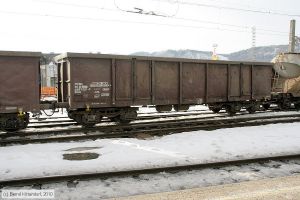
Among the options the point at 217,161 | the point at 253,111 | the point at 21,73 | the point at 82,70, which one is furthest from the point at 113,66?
the point at 253,111

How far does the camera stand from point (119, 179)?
6.57m

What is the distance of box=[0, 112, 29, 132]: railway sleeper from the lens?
11.2 metres

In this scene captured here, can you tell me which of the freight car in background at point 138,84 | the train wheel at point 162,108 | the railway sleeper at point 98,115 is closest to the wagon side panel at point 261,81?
the freight car in background at point 138,84

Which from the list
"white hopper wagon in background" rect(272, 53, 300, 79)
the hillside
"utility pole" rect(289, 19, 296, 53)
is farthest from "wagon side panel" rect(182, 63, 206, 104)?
the hillside

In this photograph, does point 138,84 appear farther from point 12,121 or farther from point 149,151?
point 149,151

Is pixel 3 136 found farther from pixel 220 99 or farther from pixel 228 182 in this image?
pixel 220 99

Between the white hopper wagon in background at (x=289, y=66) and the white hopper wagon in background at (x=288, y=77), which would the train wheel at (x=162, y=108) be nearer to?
the white hopper wagon in background at (x=288, y=77)

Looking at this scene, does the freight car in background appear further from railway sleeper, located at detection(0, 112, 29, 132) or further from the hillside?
the hillside

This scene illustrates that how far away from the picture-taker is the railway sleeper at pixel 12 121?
1116 centimetres

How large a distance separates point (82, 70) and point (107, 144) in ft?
12.1

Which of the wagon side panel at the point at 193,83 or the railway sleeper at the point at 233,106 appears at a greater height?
the wagon side panel at the point at 193,83

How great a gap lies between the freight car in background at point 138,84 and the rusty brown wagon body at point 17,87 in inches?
49.3

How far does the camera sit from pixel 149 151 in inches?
347

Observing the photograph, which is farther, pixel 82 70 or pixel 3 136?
pixel 82 70
